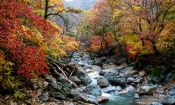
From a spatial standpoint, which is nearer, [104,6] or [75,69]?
[75,69]

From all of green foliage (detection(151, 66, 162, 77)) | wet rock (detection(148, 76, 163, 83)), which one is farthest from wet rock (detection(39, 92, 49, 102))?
green foliage (detection(151, 66, 162, 77))

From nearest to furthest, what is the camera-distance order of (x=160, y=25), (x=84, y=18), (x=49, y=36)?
(x=49, y=36) → (x=160, y=25) → (x=84, y=18)

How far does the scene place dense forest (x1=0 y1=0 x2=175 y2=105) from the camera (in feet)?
46.9

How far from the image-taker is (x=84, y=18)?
5916 centimetres

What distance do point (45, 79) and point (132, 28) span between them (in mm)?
17135

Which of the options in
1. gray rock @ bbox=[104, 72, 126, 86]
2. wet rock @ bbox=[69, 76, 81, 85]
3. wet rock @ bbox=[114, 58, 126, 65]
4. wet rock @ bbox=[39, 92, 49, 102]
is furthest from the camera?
wet rock @ bbox=[114, 58, 126, 65]

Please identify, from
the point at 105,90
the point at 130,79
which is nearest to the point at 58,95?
the point at 105,90

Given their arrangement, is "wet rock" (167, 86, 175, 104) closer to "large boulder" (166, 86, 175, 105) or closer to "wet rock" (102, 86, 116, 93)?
"large boulder" (166, 86, 175, 105)

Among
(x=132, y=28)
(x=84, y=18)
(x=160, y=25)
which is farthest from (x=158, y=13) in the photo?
(x=84, y=18)

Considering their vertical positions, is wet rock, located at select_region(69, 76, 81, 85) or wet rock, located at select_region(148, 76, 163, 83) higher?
wet rock, located at select_region(69, 76, 81, 85)

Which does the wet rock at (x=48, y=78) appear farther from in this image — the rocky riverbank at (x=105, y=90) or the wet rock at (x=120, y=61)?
the wet rock at (x=120, y=61)

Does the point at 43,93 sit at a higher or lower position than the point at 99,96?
higher

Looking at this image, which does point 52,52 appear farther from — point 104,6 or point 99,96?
point 104,6

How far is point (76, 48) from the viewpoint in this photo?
29.8m
